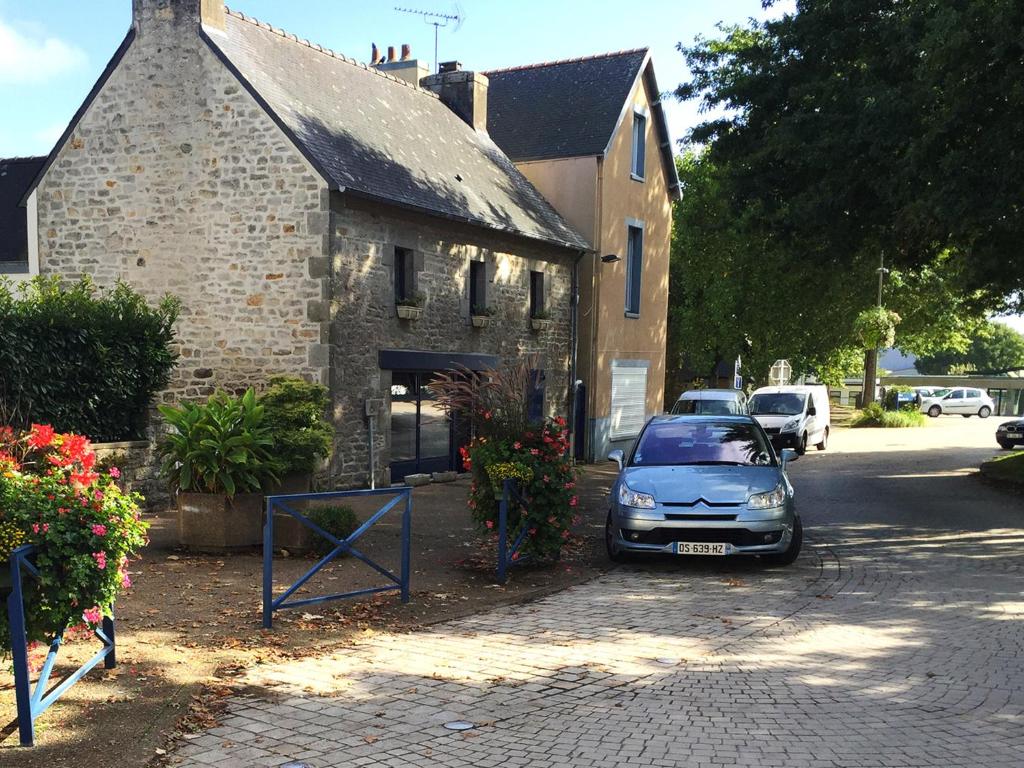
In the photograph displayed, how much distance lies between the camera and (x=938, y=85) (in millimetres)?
13523

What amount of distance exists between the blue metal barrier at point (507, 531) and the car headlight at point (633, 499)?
1140mm

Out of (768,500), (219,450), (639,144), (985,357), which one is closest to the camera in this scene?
(768,500)

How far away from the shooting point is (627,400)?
89.1ft

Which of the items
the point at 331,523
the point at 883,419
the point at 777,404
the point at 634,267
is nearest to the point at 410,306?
the point at 331,523

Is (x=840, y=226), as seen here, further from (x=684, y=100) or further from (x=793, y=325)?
(x=793, y=325)

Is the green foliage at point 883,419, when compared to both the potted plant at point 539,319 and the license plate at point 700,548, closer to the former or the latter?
the potted plant at point 539,319

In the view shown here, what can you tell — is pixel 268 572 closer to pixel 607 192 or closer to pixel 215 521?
pixel 215 521

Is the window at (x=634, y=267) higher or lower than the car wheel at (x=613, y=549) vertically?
higher

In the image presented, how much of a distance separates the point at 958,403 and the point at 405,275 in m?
47.8

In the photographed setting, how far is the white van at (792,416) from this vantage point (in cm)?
2762

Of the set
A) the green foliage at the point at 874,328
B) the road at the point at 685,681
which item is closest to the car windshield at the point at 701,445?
the road at the point at 685,681

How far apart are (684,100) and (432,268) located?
223 inches

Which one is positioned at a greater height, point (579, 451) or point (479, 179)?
point (479, 179)

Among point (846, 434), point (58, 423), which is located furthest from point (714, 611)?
point (846, 434)
